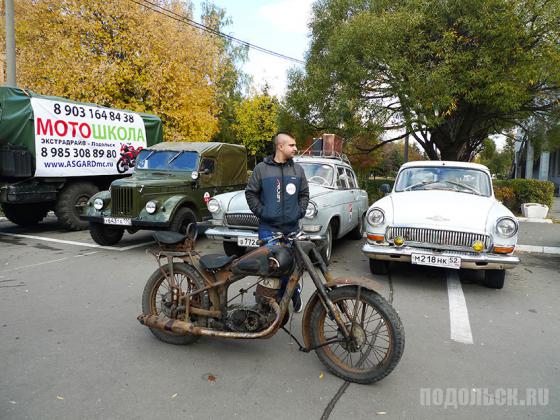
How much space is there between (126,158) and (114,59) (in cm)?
801

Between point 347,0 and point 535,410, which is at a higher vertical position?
point 347,0

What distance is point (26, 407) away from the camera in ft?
8.48

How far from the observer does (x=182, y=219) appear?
7.37 m

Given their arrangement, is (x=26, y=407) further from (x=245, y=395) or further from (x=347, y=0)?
(x=347, y=0)

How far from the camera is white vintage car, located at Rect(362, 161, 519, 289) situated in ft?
16.1

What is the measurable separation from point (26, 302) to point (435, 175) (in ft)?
19.8

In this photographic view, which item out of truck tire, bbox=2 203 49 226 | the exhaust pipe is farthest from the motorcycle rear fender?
truck tire, bbox=2 203 49 226

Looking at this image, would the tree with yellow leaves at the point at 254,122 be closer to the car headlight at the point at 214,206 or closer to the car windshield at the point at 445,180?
the car windshield at the point at 445,180

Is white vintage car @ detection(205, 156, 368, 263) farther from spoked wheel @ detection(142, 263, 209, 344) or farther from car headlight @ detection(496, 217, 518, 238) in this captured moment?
car headlight @ detection(496, 217, 518, 238)

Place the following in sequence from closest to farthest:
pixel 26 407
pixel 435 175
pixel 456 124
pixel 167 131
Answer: pixel 26 407, pixel 435 175, pixel 456 124, pixel 167 131

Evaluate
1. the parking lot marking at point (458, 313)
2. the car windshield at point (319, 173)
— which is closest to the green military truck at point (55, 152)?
the car windshield at point (319, 173)

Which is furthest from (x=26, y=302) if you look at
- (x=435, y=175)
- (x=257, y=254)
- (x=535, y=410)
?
(x=435, y=175)

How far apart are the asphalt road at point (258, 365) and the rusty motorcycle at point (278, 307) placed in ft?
0.69

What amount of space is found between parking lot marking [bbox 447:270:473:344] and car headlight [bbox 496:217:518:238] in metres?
0.89
